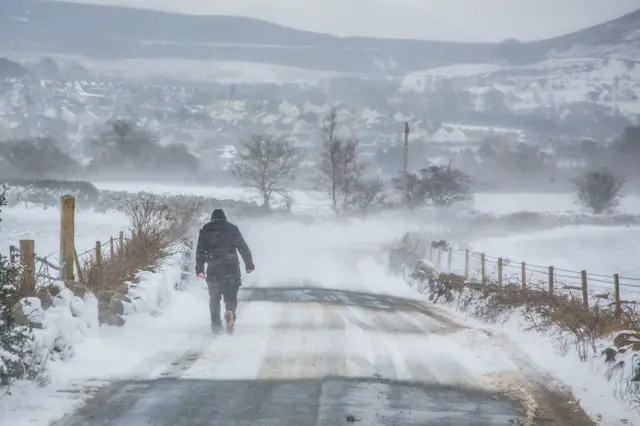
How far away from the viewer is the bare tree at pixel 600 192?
8307 cm

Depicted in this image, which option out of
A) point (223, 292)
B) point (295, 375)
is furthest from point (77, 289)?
point (295, 375)

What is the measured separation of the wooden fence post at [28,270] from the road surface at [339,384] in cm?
193

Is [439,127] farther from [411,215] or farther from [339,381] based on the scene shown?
[339,381]

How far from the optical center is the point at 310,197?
85000mm

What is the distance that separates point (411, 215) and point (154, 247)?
50047mm

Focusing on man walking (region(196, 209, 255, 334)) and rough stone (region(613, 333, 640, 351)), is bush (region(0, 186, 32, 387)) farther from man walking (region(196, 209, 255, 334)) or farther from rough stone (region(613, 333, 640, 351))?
rough stone (region(613, 333, 640, 351))

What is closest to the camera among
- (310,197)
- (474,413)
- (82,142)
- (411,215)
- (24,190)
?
(474,413)

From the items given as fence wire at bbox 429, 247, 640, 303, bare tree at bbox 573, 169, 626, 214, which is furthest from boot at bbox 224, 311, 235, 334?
bare tree at bbox 573, 169, 626, 214

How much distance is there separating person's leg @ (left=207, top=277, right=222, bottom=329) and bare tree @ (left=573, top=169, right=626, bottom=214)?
71.1m

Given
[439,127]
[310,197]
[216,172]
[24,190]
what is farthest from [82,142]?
[439,127]

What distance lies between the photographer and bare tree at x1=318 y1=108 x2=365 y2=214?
8125cm

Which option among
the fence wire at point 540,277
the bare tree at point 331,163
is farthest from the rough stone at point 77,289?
the bare tree at point 331,163

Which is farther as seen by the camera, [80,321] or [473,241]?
[473,241]

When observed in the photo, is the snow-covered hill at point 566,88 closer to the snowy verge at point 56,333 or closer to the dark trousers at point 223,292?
the dark trousers at point 223,292
